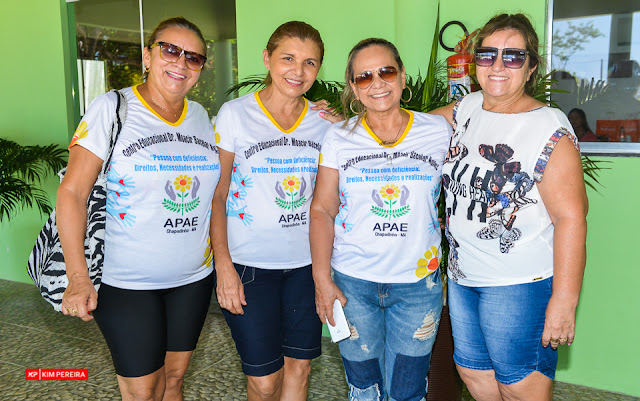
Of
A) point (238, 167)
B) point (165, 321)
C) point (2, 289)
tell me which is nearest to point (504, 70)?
point (238, 167)

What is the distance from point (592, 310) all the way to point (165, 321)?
8.59ft

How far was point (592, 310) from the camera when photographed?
347 cm

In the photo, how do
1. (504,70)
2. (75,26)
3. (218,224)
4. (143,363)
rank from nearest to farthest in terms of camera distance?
(504,70) < (143,363) < (218,224) < (75,26)

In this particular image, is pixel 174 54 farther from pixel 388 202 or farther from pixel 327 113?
pixel 388 202

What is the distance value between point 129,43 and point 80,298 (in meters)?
4.62

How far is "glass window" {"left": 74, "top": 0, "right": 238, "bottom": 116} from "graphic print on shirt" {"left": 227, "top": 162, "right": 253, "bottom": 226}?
307 centimetres

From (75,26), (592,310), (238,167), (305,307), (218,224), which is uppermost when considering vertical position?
(75,26)

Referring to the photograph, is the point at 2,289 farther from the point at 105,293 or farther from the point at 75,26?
the point at 105,293

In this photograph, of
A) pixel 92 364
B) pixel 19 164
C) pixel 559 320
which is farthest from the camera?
pixel 19 164

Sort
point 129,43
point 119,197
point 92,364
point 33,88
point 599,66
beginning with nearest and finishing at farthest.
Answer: point 119,197, point 599,66, point 92,364, point 129,43, point 33,88

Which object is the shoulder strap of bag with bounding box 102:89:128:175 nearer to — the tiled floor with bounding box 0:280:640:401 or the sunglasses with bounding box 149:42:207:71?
→ the sunglasses with bounding box 149:42:207:71

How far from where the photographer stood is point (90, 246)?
6.59 feet

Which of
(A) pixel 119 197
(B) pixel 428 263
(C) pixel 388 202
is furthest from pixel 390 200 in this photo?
(A) pixel 119 197

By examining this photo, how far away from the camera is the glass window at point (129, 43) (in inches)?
206
